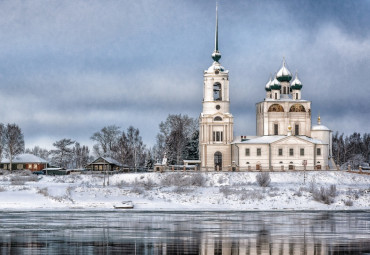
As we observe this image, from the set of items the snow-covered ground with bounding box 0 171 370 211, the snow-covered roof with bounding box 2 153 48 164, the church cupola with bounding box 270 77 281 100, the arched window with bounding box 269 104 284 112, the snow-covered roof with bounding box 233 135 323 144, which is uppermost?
the church cupola with bounding box 270 77 281 100

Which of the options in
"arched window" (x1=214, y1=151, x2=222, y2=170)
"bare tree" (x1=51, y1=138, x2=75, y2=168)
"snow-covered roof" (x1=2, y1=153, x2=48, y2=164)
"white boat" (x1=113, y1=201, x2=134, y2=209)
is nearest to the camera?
"white boat" (x1=113, y1=201, x2=134, y2=209)

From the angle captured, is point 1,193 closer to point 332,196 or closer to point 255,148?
point 332,196

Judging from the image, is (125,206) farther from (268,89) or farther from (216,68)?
(268,89)

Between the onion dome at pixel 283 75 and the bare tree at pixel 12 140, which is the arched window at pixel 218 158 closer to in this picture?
the onion dome at pixel 283 75

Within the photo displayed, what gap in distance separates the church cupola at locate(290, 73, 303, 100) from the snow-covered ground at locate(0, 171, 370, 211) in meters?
18.6

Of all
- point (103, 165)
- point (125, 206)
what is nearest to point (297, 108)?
point (103, 165)

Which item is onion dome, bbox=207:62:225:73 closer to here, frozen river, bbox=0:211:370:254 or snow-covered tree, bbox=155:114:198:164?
snow-covered tree, bbox=155:114:198:164

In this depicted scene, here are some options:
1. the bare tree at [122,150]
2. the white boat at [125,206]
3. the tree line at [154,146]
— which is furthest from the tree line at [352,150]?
the white boat at [125,206]

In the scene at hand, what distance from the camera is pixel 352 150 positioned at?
13250 cm

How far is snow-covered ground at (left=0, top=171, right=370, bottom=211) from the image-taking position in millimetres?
55438

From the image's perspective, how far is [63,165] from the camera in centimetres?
14162

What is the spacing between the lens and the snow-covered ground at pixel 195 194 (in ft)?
182

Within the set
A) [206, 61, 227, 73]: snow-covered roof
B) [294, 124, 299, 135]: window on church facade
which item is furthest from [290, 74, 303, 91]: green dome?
[206, 61, 227, 73]: snow-covered roof

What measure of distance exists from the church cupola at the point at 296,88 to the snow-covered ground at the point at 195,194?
732 inches
